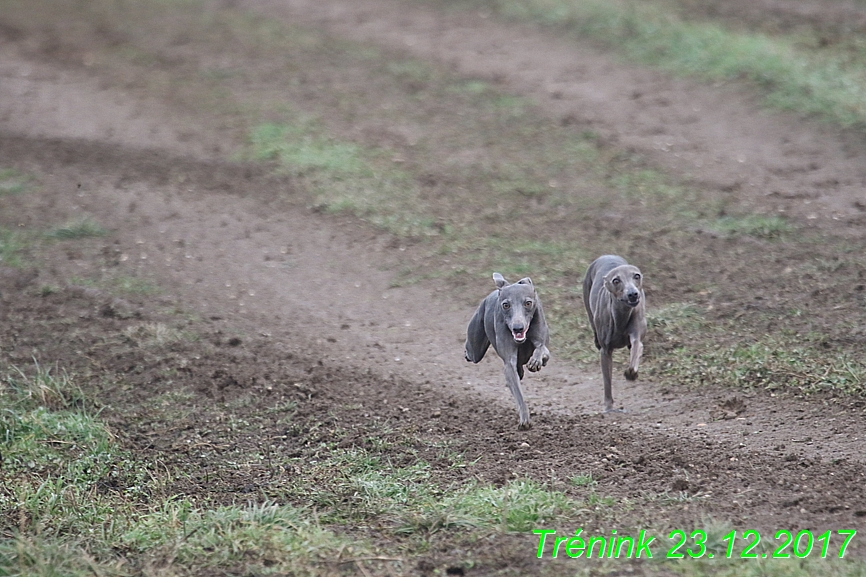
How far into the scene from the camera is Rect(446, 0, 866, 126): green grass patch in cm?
1301

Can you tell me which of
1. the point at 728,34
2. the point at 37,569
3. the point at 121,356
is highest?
the point at 728,34

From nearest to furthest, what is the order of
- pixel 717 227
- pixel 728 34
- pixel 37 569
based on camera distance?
1. pixel 37 569
2. pixel 717 227
3. pixel 728 34

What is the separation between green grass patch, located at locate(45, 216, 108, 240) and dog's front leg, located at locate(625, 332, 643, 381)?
6964 mm

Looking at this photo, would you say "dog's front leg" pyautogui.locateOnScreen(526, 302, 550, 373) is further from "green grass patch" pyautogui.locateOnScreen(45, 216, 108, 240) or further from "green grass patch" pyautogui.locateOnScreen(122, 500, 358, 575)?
"green grass patch" pyautogui.locateOnScreen(45, 216, 108, 240)

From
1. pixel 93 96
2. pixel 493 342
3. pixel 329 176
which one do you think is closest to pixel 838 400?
pixel 493 342

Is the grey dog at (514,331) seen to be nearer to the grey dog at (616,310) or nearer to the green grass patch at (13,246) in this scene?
the grey dog at (616,310)

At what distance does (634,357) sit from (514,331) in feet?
3.87

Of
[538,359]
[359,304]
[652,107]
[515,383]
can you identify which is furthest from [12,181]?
[538,359]

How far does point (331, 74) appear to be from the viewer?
15.6m

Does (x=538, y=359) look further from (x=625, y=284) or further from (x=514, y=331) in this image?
(x=625, y=284)

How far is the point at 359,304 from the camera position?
10055 millimetres

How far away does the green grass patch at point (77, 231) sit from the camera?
11.6 meters

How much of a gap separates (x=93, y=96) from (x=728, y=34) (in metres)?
9.44

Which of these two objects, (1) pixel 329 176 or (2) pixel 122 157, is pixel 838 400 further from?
(2) pixel 122 157
